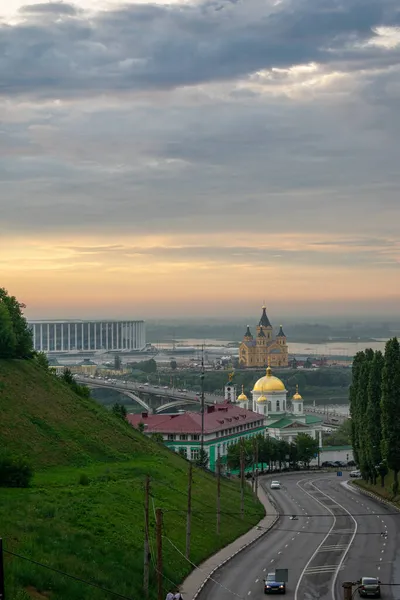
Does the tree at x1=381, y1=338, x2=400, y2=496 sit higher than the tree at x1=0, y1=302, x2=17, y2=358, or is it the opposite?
the tree at x1=0, y1=302, x2=17, y2=358

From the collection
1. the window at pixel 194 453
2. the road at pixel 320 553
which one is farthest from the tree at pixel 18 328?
the window at pixel 194 453

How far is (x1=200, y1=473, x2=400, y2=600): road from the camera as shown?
166ft

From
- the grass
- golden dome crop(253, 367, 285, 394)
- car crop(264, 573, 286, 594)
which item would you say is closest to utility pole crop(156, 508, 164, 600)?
car crop(264, 573, 286, 594)

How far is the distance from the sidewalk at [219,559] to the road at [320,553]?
491mm

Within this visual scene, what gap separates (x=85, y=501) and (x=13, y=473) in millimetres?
4530

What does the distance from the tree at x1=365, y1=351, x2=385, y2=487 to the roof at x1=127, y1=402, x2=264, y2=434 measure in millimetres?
35633

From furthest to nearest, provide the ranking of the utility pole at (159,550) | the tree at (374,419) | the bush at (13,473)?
the tree at (374,419), the bush at (13,473), the utility pole at (159,550)

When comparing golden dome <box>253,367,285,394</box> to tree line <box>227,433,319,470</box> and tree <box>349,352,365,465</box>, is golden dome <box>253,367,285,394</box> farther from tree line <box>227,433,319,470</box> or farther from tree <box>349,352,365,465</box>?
tree <box>349,352,365,465</box>

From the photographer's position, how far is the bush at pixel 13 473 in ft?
190

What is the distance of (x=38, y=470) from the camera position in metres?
65.9

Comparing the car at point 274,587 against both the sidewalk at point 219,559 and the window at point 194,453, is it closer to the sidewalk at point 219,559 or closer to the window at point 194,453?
the sidewalk at point 219,559

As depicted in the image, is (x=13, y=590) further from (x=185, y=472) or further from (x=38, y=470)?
(x=185, y=472)

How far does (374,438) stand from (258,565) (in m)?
43.6

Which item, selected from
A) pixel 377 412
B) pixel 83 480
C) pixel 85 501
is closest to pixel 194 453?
pixel 377 412
